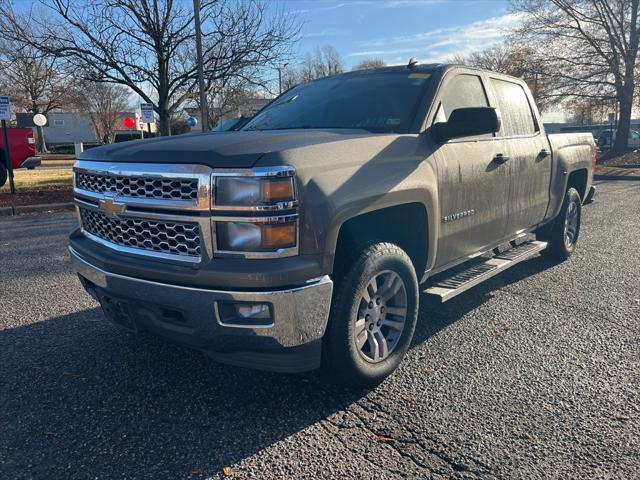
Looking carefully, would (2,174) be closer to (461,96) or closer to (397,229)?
(461,96)

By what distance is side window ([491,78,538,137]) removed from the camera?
179 inches

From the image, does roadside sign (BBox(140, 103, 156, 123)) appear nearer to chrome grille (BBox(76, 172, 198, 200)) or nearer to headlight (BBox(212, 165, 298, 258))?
chrome grille (BBox(76, 172, 198, 200))

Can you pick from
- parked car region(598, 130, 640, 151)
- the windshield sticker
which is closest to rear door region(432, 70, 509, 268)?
the windshield sticker

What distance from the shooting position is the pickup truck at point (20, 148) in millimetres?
13156

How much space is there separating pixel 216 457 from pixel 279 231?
110cm

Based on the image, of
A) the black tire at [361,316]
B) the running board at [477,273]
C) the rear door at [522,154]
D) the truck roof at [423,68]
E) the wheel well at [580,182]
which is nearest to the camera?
the black tire at [361,316]

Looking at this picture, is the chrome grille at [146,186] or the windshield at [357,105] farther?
the windshield at [357,105]

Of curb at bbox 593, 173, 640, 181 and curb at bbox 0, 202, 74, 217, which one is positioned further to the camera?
curb at bbox 593, 173, 640, 181

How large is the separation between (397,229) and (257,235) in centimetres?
126

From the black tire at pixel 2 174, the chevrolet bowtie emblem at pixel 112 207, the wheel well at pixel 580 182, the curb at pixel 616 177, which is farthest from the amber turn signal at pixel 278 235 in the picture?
the curb at pixel 616 177

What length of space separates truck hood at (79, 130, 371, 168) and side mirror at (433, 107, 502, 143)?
62cm

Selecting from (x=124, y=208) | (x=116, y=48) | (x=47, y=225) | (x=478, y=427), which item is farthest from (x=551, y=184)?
(x=116, y=48)

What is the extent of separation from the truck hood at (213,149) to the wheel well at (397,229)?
19.8 inches

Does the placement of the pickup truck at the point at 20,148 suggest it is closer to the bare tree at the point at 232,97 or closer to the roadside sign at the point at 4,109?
the roadside sign at the point at 4,109
